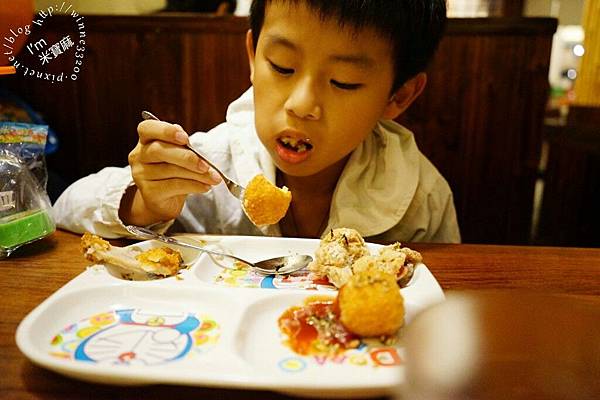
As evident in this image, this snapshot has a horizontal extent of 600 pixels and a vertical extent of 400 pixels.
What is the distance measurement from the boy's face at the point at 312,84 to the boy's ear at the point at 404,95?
0.40 ft

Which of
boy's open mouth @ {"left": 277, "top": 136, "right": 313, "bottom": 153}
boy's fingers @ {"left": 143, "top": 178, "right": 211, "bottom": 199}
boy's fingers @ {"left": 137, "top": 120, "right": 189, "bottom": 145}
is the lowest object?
boy's fingers @ {"left": 143, "top": 178, "right": 211, "bottom": 199}

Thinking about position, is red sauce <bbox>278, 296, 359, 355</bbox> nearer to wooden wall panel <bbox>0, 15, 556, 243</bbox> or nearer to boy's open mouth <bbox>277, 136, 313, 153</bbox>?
boy's open mouth <bbox>277, 136, 313, 153</bbox>

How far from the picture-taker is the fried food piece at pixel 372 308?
69cm

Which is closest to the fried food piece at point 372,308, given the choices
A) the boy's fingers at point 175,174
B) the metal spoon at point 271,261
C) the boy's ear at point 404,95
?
the metal spoon at point 271,261

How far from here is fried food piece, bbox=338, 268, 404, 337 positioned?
0.69 m

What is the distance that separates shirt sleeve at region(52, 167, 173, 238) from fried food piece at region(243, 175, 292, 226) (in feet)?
0.88

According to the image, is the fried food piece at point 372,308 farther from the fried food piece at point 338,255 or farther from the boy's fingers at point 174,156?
the boy's fingers at point 174,156

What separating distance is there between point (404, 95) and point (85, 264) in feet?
3.34

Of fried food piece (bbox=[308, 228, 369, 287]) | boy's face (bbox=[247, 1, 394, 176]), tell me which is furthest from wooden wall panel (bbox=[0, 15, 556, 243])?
fried food piece (bbox=[308, 228, 369, 287])

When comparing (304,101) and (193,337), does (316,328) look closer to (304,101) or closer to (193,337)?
(193,337)

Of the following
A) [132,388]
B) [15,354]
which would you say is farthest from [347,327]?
[15,354]

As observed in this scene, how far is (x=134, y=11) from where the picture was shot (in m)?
1.94

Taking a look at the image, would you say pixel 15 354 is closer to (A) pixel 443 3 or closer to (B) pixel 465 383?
(B) pixel 465 383

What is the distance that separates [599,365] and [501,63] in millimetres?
1725
